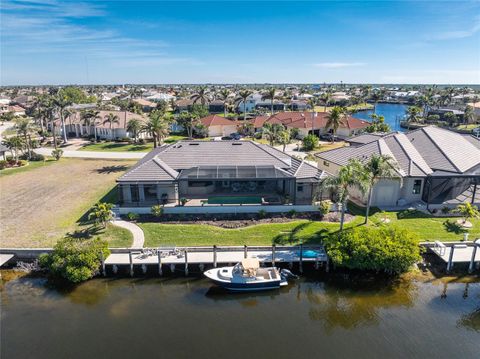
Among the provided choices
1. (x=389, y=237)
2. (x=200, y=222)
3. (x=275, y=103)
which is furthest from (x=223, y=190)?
(x=275, y=103)

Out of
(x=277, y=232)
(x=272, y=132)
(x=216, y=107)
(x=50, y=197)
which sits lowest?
(x=277, y=232)

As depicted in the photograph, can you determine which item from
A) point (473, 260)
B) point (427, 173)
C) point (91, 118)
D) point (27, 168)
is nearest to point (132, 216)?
point (473, 260)

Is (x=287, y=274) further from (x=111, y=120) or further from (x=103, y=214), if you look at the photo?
(x=111, y=120)

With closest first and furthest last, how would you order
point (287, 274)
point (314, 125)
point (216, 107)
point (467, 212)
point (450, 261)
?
point (287, 274) → point (450, 261) → point (467, 212) → point (314, 125) → point (216, 107)

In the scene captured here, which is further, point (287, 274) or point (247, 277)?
point (287, 274)

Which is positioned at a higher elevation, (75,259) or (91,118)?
(91,118)

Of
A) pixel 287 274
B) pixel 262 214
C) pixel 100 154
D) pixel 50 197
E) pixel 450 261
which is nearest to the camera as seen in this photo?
pixel 287 274
